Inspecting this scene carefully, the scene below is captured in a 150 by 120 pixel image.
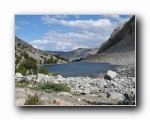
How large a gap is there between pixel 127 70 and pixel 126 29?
0.52 m

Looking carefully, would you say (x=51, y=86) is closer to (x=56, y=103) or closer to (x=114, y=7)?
(x=56, y=103)

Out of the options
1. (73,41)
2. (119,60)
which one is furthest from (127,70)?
(73,41)

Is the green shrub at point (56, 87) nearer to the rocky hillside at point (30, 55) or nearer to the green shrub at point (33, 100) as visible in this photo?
the green shrub at point (33, 100)

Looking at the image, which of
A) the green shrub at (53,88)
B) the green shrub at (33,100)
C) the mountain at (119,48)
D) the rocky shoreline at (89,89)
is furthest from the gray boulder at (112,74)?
the green shrub at (33,100)

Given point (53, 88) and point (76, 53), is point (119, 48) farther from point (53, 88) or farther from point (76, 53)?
point (53, 88)

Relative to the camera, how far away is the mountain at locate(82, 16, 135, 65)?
9852 mm

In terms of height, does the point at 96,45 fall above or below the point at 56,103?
above

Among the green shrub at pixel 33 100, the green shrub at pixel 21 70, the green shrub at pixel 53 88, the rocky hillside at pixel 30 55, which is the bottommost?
the green shrub at pixel 33 100

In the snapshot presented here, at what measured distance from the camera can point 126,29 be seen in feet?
32.4

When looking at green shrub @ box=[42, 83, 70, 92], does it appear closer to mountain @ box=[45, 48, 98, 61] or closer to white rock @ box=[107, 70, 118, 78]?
mountain @ box=[45, 48, 98, 61]

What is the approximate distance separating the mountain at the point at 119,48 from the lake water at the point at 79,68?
2.7 inches

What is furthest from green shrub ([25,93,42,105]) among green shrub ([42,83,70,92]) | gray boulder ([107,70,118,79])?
gray boulder ([107,70,118,79])

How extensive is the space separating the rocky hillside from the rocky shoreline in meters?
0.19

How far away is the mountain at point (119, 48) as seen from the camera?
32.3 feet
